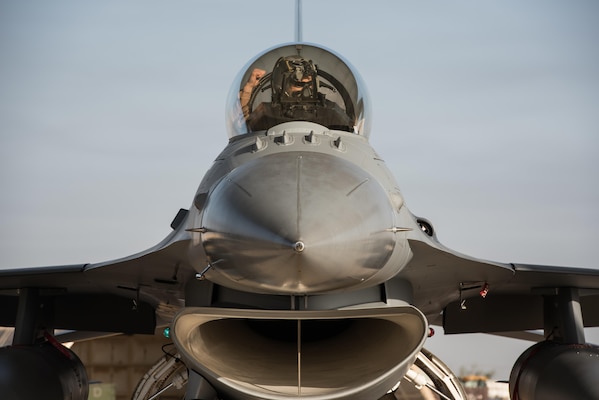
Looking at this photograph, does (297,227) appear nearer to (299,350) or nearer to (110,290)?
(299,350)

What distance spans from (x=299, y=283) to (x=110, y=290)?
4.21 meters

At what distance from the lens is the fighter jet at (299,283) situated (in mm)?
5281

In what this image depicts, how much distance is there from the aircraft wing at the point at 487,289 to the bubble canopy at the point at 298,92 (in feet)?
4.40

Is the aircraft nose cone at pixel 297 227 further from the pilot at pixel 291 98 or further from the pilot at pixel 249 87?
the pilot at pixel 249 87

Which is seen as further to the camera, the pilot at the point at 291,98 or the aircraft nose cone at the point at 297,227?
the pilot at the point at 291,98

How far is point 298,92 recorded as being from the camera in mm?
7418

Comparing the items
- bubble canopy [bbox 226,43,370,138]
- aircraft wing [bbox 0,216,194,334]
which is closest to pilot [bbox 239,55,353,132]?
bubble canopy [bbox 226,43,370,138]

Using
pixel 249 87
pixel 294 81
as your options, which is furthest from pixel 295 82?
pixel 249 87

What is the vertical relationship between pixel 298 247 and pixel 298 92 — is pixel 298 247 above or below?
below

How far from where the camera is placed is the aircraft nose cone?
16.6 feet

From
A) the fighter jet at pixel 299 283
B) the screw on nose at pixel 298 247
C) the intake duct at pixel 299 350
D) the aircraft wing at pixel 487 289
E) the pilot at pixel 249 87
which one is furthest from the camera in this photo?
the pilot at pixel 249 87

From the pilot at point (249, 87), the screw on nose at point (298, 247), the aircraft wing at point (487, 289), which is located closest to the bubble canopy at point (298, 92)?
the pilot at point (249, 87)

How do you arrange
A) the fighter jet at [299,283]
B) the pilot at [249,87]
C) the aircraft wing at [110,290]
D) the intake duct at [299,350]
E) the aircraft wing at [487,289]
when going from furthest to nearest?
the pilot at [249,87] < the aircraft wing at [110,290] < the aircraft wing at [487,289] < the intake duct at [299,350] < the fighter jet at [299,283]

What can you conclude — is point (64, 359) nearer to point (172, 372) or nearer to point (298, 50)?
point (172, 372)
